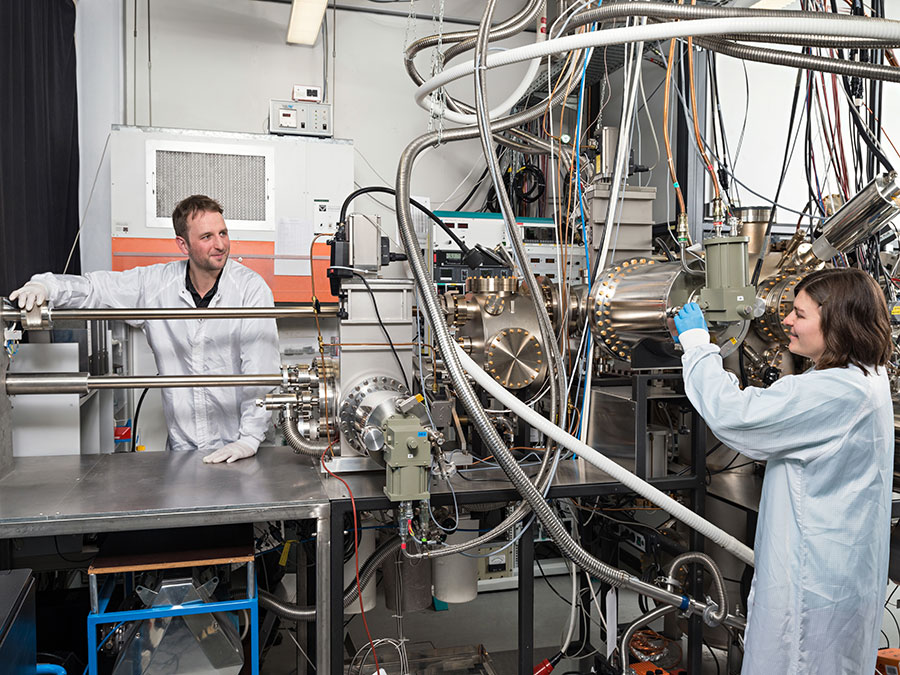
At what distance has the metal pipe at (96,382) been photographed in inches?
66.2

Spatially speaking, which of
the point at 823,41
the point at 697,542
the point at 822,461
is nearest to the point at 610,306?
the point at 822,461

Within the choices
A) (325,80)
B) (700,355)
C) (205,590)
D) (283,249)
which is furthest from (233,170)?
(700,355)

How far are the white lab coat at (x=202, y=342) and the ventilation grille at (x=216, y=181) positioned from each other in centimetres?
102

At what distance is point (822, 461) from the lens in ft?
4.41

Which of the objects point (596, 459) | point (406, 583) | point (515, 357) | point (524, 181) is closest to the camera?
point (596, 459)

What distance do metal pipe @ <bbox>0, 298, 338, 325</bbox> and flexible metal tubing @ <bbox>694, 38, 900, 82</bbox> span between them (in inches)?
47.3

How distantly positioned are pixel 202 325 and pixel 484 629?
1700 millimetres

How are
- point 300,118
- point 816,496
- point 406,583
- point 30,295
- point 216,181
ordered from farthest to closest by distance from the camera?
point 300,118 < point 216,181 < point 406,583 < point 30,295 < point 816,496

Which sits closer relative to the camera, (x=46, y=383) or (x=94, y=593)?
(x=94, y=593)

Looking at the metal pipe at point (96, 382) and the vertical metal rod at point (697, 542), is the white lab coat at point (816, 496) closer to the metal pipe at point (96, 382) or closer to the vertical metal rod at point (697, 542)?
the vertical metal rod at point (697, 542)

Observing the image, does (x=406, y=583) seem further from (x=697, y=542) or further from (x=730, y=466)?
(x=730, y=466)

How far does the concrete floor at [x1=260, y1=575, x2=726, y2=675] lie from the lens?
2336 millimetres

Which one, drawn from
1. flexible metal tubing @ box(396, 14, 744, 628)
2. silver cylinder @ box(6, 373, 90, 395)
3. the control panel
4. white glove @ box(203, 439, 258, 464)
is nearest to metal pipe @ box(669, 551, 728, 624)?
flexible metal tubing @ box(396, 14, 744, 628)

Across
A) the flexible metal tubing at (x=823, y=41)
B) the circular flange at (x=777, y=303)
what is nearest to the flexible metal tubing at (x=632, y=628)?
the circular flange at (x=777, y=303)
